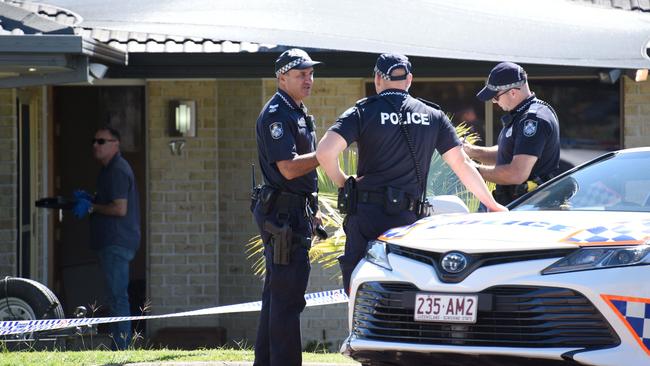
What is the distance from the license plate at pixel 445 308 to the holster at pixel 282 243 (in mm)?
Answer: 1327

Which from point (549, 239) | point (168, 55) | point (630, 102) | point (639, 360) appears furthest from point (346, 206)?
point (630, 102)

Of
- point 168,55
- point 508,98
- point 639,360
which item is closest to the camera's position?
point 639,360

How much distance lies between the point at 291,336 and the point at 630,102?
5.73 metres

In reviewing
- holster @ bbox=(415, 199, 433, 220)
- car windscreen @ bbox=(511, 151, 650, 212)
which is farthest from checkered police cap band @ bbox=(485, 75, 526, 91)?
holster @ bbox=(415, 199, 433, 220)

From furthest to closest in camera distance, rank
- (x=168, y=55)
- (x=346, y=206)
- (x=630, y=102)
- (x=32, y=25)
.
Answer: (x=630, y=102), (x=168, y=55), (x=32, y=25), (x=346, y=206)

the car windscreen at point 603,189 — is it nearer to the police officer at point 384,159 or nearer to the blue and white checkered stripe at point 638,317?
the police officer at point 384,159

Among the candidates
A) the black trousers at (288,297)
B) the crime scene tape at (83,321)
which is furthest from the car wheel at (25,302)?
the black trousers at (288,297)

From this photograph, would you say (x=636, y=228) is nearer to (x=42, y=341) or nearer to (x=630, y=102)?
(x=42, y=341)

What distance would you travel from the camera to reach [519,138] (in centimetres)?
812

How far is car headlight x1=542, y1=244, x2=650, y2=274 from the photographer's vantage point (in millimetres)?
5691

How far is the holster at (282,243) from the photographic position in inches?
285

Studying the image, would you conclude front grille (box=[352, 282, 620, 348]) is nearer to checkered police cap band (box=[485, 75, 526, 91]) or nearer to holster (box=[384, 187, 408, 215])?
holster (box=[384, 187, 408, 215])

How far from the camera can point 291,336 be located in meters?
7.33

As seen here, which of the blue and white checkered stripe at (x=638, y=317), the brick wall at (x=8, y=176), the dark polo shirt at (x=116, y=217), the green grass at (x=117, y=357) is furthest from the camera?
the brick wall at (x=8, y=176)
